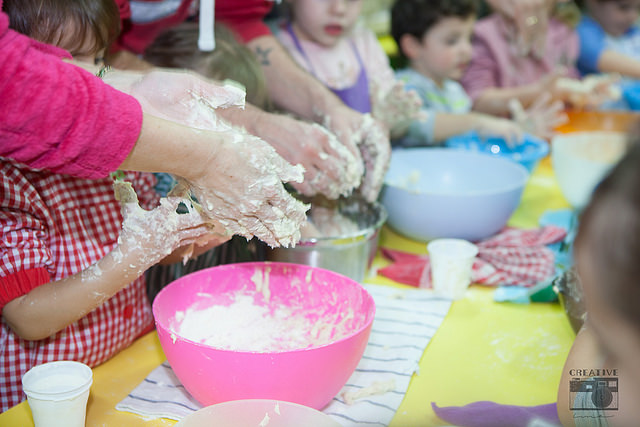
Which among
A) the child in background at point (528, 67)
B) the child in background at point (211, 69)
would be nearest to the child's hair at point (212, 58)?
the child in background at point (211, 69)

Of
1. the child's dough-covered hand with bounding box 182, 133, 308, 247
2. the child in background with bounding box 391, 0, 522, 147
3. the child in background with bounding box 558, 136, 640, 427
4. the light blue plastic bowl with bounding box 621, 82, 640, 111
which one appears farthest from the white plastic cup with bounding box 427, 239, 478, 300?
the light blue plastic bowl with bounding box 621, 82, 640, 111

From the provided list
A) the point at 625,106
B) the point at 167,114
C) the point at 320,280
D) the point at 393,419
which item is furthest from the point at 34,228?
the point at 625,106

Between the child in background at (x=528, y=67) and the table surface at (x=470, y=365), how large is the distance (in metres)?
1.57

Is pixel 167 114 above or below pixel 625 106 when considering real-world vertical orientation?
above

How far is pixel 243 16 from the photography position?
6.20ft

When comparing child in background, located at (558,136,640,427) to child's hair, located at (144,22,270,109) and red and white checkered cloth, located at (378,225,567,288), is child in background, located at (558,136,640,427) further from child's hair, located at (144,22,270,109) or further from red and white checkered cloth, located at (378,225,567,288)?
child's hair, located at (144,22,270,109)

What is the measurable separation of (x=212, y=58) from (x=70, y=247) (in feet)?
1.99

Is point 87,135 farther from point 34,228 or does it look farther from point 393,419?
point 393,419

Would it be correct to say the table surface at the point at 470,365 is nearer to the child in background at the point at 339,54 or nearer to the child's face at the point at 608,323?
the child's face at the point at 608,323

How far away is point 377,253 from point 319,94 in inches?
18.3

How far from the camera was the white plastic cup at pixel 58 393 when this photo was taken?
2.97 feet

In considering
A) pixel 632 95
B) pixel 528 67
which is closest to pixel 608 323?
pixel 528 67

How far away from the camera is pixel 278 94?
182 centimetres

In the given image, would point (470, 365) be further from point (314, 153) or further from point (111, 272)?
point (111, 272)
